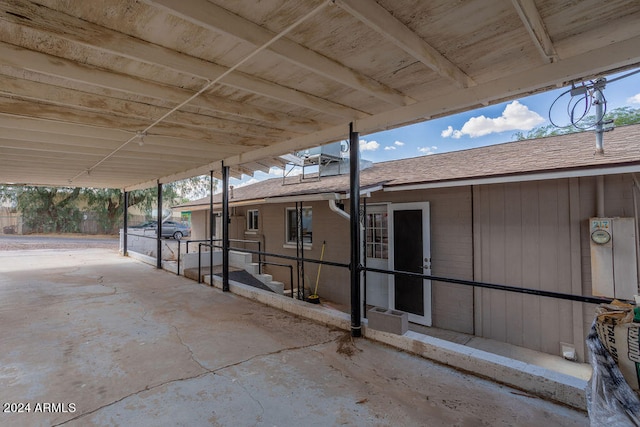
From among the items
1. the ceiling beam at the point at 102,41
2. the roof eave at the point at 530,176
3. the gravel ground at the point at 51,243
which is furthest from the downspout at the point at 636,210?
the gravel ground at the point at 51,243

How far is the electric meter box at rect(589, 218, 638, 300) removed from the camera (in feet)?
12.1

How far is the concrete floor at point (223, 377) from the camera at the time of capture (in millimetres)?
2068

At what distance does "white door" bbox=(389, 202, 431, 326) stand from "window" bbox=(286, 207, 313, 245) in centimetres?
256

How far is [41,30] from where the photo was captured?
1.81m

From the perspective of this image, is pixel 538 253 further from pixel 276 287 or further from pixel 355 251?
pixel 276 287

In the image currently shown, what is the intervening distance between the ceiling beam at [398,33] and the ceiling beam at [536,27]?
54 centimetres

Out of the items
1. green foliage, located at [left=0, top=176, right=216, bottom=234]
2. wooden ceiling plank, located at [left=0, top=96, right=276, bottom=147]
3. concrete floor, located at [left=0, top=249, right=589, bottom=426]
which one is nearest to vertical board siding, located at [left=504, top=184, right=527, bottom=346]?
concrete floor, located at [left=0, top=249, right=589, bottom=426]

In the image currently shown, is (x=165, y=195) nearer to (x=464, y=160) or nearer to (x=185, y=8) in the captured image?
(x=464, y=160)

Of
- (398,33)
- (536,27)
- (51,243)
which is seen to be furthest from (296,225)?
(51,243)

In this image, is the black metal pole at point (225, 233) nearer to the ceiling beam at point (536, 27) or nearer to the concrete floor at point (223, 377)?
the concrete floor at point (223, 377)

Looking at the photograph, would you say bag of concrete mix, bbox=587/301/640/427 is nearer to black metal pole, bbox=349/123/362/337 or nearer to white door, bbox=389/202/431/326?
black metal pole, bbox=349/123/362/337

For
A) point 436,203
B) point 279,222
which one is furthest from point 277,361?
point 279,222

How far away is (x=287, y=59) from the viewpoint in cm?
213

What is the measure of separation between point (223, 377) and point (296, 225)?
218 inches
